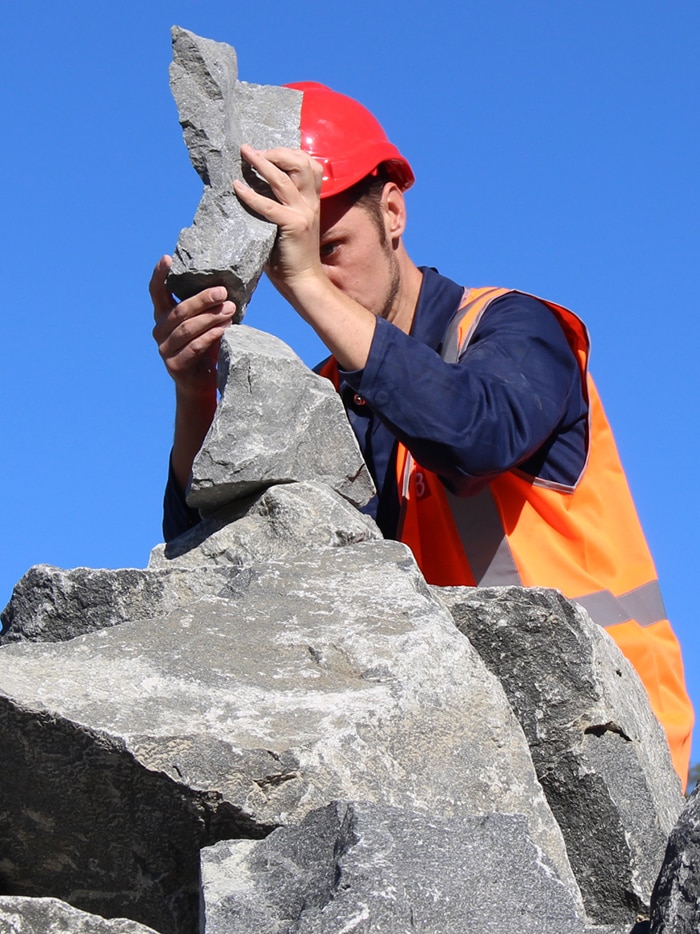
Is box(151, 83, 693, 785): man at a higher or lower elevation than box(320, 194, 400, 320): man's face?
lower

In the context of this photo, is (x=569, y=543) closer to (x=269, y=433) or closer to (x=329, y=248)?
(x=269, y=433)

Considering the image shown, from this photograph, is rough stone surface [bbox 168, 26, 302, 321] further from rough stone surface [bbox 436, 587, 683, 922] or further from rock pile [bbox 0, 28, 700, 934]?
rough stone surface [bbox 436, 587, 683, 922]

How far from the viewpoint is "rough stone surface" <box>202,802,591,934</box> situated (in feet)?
7.02

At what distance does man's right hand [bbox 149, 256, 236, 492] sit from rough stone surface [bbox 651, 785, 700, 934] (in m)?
2.47

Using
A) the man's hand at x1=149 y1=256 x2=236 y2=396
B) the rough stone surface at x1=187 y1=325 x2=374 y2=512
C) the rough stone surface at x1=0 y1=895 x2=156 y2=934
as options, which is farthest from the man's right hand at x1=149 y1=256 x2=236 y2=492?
the rough stone surface at x1=0 y1=895 x2=156 y2=934

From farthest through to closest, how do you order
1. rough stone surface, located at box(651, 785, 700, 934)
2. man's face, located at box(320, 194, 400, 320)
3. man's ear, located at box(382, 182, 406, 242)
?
1. man's ear, located at box(382, 182, 406, 242)
2. man's face, located at box(320, 194, 400, 320)
3. rough stone surface, located at box(651, 785, 700, 934)

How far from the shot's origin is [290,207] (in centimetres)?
414

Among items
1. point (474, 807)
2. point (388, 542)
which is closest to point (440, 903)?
point (474, 807)

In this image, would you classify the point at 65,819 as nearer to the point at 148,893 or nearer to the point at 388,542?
the point at 148,893

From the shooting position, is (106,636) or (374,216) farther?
(374,216)

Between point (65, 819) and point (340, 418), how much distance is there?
1690 mm

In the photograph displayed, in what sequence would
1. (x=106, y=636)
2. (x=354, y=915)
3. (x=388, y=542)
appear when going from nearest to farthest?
(x=354, y=915) → (x=106, y=636) → (x=388, y=542)

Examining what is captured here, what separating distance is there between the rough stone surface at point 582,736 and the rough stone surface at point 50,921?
1338 mm

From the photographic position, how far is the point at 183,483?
4.64 meters
